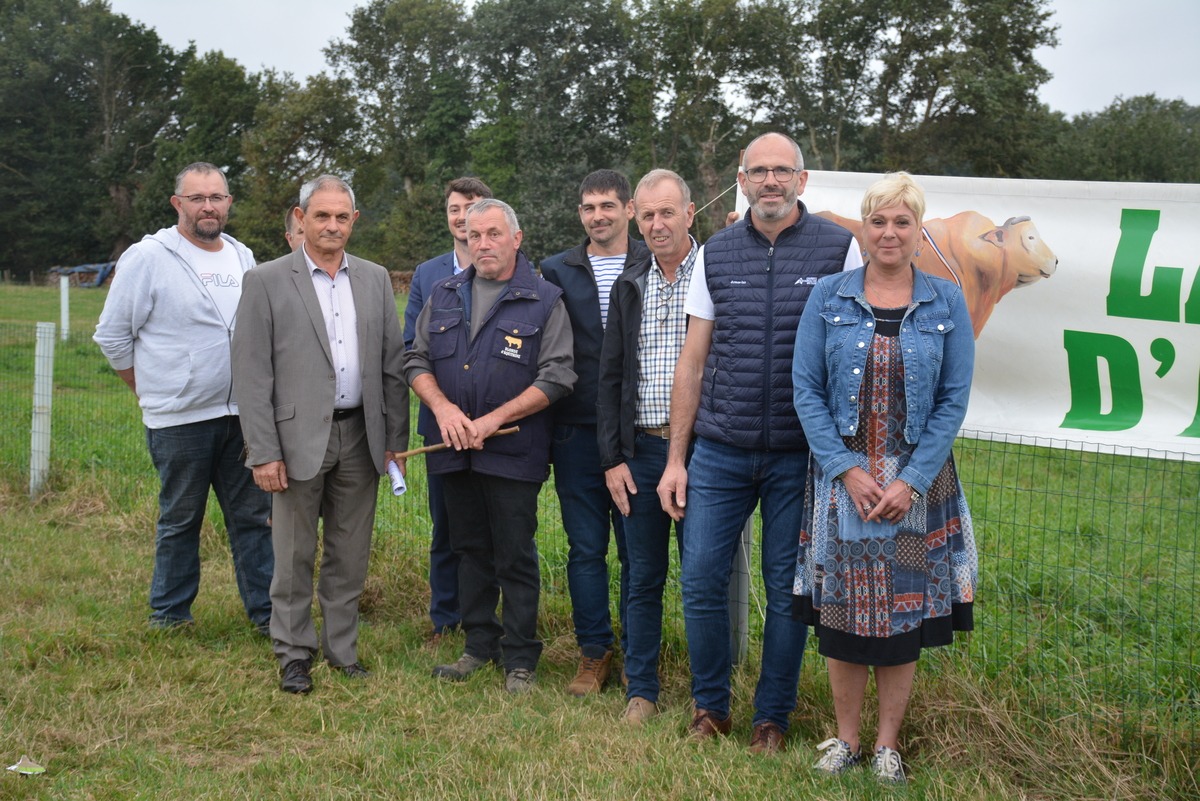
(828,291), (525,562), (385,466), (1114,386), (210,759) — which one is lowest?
(210,759)

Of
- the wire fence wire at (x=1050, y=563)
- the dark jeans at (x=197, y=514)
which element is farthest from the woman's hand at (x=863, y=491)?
the dark jeans at (x=197, y=514)

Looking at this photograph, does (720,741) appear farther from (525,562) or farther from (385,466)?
(385,466)

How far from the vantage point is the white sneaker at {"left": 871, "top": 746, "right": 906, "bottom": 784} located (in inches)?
138

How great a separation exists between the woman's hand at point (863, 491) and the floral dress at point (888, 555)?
0.03 m

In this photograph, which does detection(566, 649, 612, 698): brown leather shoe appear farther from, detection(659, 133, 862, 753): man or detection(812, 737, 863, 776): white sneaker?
detection(812, 737, 863, 776): white sneaker

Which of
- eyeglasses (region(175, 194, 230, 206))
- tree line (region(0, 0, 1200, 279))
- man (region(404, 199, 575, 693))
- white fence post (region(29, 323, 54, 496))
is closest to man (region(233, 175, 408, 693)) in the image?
man (region(404, 199, 575, 693))

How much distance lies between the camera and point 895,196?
3.46 metres

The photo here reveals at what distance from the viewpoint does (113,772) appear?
140 inches

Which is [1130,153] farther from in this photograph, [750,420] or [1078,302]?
[750,420]

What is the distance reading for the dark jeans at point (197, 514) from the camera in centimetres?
496

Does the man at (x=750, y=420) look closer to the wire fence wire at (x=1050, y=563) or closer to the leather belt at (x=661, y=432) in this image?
the leather belt at (x=661, y=432)

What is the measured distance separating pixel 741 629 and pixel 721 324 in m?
1.47

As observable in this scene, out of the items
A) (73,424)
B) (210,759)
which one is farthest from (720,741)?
(73,424)

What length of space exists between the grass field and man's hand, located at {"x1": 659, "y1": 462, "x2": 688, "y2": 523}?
0.79m
